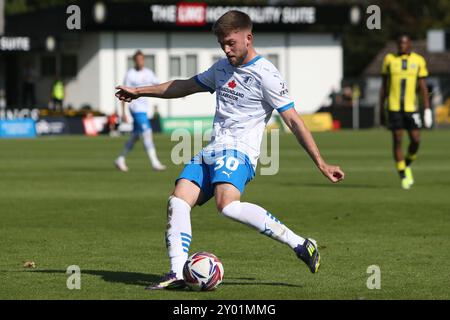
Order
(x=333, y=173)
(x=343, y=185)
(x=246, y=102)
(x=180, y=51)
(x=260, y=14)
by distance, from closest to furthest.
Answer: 1. (x=333, y=173)
2. (x=246, y=102)
3. (x=343, y=185)
4. (x=180, y=51)
5. (x=260, y=14)

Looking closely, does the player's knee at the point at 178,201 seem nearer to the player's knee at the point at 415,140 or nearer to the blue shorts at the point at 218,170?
the blue shorts at the point at 218,170

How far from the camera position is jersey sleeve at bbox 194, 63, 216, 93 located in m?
9.36

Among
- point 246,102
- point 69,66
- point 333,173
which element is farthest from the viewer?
point 69,66

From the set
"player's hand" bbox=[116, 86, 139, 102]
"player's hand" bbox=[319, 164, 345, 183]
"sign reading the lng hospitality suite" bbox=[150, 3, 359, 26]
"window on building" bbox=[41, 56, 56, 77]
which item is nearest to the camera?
"player's hand" bbox=[319, 164, 345, 183]

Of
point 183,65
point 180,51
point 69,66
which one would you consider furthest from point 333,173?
point 69,66

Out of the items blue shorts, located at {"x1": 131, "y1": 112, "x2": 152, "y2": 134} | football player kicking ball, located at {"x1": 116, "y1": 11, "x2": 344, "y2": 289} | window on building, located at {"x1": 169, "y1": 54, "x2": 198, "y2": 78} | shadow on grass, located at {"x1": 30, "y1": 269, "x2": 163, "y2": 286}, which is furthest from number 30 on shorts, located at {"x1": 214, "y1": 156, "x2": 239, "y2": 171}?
window on building, located at {"x1": 169, "y1": 54, "x2": 198, "y2": 78}

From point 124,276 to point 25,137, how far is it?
3286cm

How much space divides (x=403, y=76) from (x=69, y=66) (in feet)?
132

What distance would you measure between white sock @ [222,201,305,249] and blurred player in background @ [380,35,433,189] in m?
10.5

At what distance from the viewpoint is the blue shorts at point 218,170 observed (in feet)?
29.6

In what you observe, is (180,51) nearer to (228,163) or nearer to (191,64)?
(191,64)

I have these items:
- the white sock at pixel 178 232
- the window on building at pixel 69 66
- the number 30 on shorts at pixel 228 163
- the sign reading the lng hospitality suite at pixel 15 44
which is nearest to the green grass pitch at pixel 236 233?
the white sock at pixel 178 232

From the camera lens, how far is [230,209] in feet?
29.2

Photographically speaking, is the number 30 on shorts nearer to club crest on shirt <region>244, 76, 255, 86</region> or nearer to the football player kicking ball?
the football player kicking ball
